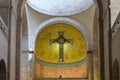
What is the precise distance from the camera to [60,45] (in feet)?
88.4

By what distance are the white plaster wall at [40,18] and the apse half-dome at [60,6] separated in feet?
0.89

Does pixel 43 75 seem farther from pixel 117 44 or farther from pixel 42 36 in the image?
pixel 117 44

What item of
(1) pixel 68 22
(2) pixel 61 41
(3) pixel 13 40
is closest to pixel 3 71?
(3) pixel 13 40

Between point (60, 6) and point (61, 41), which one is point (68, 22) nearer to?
point (60, 6)

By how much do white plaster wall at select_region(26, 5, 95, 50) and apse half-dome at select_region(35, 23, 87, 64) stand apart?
1.19 metres

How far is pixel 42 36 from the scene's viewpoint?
26359 mm

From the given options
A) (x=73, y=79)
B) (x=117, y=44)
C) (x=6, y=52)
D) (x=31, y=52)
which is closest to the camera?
(x=117, y=44)

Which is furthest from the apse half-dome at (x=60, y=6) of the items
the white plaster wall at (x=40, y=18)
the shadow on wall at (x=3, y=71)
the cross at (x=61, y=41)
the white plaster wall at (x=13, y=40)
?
the shadow on wall at (x=3, y=71)

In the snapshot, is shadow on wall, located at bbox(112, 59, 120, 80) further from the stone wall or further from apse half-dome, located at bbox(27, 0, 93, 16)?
apse half-dome, located at bbox(27, 0, 93, 16)

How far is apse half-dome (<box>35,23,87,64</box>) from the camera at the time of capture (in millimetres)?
26156

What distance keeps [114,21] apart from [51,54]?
40.1 ft

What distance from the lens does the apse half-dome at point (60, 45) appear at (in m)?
26.2

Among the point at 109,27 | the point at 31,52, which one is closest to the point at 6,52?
the point at 109,27

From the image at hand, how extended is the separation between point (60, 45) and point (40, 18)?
310 centimetres
